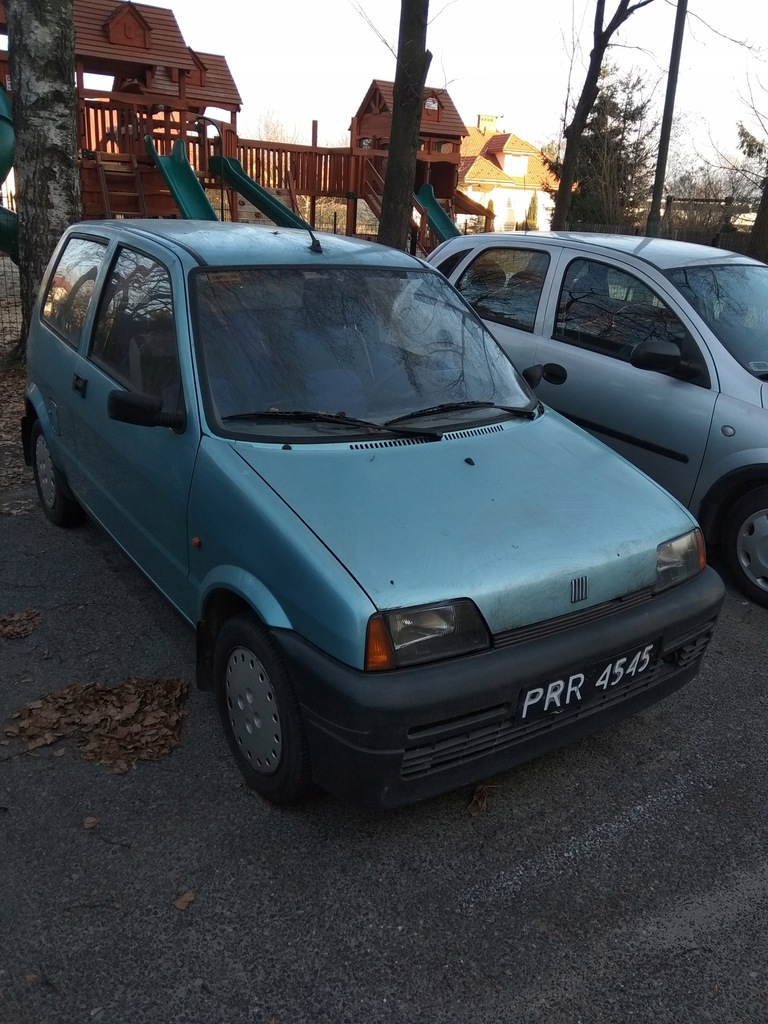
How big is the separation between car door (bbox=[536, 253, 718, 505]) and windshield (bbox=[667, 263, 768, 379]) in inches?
6.0

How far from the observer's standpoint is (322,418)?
3.08 m

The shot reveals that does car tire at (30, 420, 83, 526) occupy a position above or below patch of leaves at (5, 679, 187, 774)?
above

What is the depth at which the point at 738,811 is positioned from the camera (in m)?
2.97

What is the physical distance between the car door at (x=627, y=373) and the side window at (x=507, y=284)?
0.61ft

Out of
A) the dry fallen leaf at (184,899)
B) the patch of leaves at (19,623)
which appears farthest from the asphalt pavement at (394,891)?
the patch of leaves at (19,623)

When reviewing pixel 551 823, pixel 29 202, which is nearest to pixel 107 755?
pixel 551 823

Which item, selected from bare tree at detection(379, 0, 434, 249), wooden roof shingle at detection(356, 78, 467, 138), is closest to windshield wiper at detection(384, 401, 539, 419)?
bare tree at detection(379, 0, 434, 249)

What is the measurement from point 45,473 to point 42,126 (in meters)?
4.63

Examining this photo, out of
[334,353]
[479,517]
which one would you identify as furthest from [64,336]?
[479,517]

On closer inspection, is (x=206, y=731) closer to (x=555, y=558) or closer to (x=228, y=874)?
(x=228, y=874)

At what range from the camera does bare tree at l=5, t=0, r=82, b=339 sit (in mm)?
7680

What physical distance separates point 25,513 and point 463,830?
3778 mm

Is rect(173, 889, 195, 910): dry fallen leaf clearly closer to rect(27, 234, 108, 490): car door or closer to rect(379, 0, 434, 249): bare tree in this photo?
rect(27, 234, 108, 490): car door

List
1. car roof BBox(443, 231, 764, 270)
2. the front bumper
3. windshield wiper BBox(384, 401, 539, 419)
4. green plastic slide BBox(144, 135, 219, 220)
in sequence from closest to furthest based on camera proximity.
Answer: the front bumper < windshield wiper BBox(384, 401, 539, 419) < car roof BBox(443, 231, 764, 270) < green plastic slide BBox(144, 135, 219, 220)
